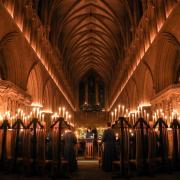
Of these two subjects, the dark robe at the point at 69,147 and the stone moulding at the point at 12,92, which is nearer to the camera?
the dark robe at the point at 69,147

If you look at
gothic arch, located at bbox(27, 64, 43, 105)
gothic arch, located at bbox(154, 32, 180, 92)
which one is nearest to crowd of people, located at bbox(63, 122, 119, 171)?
gothic arch, located at bbox(154, 32, 180, 92)

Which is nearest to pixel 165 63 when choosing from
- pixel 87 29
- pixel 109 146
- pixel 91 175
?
pixel 109 146

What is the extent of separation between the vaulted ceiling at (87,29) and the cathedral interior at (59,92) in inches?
4.1

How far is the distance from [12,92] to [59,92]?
44.4 feet

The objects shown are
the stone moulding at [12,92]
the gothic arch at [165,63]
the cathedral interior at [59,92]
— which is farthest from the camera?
the gothic arch at [165,63]

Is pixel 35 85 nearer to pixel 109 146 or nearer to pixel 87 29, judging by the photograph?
pixel 109 146

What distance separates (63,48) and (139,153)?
69.5ft

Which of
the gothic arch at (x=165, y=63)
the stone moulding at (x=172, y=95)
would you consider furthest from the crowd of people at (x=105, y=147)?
the gothic arch at (x=165, y=63)

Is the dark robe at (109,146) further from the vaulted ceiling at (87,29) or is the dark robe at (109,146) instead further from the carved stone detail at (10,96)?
the vaulted ceiling at (87,29)

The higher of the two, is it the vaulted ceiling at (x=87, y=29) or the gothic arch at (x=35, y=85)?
the vaulted ceiling at (x=87, y=29)

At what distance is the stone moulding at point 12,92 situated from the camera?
11047mm

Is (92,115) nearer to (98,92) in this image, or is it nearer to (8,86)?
(98,92)

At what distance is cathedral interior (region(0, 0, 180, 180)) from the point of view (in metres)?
8.25

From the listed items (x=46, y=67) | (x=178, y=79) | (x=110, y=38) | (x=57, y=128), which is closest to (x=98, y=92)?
(x=110, y=38)
